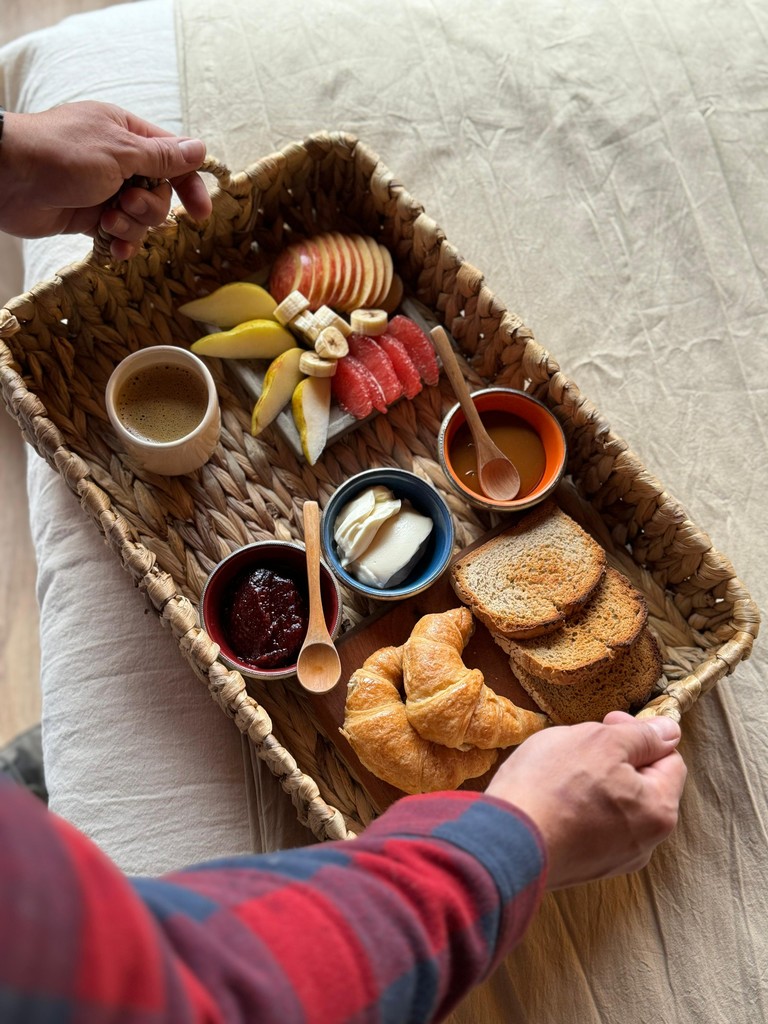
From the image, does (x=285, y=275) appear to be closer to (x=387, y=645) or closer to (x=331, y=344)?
(x=331, y=344)

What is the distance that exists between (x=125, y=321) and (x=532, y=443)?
766 mm

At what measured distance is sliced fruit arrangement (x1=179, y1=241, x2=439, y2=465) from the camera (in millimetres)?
1384

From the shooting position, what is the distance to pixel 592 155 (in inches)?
65.4

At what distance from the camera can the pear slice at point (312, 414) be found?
4.48 ft

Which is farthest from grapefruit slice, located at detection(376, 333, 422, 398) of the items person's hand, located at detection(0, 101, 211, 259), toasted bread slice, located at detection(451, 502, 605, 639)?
person's hand, located at detection(0, 101, 211, 259)

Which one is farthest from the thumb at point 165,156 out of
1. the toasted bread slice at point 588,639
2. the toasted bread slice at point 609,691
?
the toasted bread slice at point 609,691

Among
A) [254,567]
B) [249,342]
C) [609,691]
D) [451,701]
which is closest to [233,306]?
[249,342]

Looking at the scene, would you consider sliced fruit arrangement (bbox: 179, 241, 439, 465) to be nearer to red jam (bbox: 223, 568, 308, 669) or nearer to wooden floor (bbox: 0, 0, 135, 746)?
red jam (bbox: 223, 568, 308, 669)

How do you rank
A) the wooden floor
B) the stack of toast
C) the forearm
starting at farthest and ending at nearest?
1. the wooden floor
2. the stack of toast
3. the forearm

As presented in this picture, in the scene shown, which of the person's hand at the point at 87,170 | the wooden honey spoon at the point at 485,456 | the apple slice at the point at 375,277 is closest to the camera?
the person's hand at the point at 87,170

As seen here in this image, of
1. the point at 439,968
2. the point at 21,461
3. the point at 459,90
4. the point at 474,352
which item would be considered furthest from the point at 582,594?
the point at 21,461

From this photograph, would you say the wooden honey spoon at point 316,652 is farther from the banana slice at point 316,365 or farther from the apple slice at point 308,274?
the apple slice at point 308,274

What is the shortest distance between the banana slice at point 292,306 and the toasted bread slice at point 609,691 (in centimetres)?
78

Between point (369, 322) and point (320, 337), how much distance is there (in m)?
0.09
